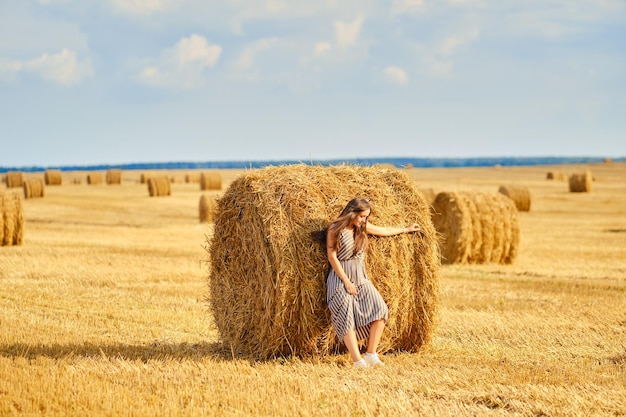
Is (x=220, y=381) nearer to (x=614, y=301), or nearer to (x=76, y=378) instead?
(x=76, y=378)

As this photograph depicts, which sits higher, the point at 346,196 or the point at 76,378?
the point at 346,196

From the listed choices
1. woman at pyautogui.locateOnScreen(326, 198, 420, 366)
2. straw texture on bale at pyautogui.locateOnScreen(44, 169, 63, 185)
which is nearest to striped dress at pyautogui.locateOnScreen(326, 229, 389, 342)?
woman at pyautogui.locateOnScreen(326, 198, 420, 366)

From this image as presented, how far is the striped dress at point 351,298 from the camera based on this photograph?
354 inches

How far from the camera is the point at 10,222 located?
22.7 metres

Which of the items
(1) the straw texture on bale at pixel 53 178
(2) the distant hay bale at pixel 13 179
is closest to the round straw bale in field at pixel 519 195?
(2) the distant hay bale at pixel 13 179

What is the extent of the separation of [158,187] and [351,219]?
122 ft

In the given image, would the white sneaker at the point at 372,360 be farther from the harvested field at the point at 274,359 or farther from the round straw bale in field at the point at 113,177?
the round straw bale in field at the point at 113,177

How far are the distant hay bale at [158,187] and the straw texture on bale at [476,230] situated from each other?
2619cm

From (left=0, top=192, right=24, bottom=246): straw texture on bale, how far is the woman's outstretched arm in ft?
51.5

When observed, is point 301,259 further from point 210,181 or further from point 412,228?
point 210,181

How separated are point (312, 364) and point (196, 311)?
453 cm

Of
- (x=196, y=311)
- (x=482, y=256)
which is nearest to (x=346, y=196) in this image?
(x=196, y=311)

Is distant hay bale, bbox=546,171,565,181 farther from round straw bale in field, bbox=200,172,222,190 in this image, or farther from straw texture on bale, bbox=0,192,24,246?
straw texture on bale, bbox=0,192,24,246

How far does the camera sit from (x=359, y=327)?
29.9ft
